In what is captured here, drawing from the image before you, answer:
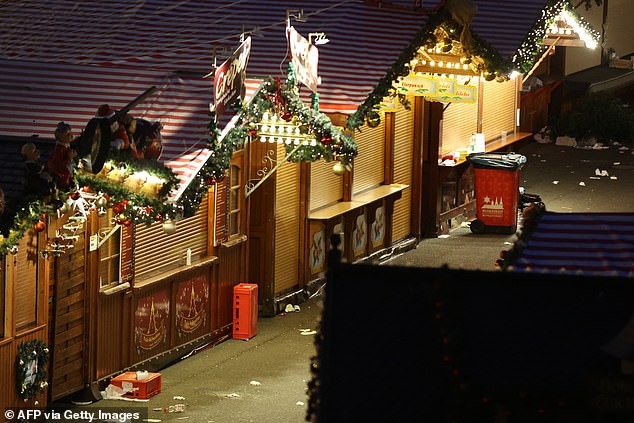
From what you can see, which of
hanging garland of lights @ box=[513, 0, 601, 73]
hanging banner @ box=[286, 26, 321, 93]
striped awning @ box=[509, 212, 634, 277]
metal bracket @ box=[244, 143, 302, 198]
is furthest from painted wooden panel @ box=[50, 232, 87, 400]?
hanging garland of lights @ box=[513, 0, 601, 73]

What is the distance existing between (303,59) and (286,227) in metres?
3.71

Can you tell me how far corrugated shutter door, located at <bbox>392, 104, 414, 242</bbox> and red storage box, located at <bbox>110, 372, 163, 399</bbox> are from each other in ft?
29.2

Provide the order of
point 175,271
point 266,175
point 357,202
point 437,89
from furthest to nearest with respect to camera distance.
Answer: point 437,89 < point 357,202 < point 266,175 < point 175,271

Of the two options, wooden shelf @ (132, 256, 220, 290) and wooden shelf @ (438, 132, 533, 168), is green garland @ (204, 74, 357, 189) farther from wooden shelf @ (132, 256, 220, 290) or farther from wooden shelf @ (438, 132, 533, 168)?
wooden shelf @ (438, 132, 533, 168)

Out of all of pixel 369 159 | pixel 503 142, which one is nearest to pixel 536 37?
pixel 369 159

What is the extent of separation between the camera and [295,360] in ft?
56.9

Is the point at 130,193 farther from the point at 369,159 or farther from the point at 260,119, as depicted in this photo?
the point at 369,159

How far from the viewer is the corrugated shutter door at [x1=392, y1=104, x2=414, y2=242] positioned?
2350 cm

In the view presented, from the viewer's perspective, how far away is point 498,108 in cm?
2909

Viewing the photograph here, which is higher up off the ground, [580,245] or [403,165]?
[403,165]

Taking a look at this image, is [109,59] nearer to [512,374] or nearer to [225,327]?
[225,327]

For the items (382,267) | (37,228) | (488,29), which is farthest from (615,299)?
(488,29)

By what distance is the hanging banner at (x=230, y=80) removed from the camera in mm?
14641

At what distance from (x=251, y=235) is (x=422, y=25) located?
3.74 m
